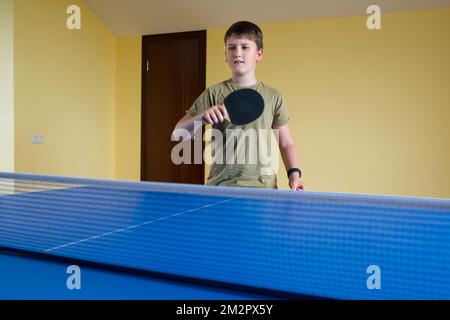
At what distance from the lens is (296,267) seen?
133 centimetres

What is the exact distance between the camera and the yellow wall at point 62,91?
552 cm

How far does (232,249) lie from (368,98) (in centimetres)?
468

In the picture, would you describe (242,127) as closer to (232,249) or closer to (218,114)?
(218,114)

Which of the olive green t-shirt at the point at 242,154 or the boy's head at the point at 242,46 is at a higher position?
the boy's head at the point at 242,46

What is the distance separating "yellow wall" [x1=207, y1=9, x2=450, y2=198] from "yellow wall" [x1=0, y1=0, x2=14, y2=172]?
325cm

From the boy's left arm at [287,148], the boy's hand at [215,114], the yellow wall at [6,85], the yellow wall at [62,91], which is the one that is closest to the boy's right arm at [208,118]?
the boy's hand at [215,114]

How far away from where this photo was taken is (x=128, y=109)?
7.18m

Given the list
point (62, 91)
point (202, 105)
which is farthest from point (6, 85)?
point (202, 105)

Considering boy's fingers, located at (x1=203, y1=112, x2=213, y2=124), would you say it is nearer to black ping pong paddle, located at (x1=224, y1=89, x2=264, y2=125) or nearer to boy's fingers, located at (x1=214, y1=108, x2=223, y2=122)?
boy's fingers, located at (x1=214, y1=108, x2=223, y2=122)

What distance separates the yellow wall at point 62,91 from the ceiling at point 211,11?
38cm

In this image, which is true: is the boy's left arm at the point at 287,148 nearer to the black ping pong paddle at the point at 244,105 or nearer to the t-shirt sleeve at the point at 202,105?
the black ping pong paddle at the point at 244,105

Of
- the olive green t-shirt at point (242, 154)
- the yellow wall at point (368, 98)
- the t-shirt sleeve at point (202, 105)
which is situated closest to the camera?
the olive green t-shirt at point (242, 154)

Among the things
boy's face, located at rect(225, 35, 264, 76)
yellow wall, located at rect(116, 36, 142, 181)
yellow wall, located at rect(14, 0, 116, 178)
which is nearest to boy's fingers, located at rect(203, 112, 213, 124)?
boy's face, located at rect(225, 35, 264, 76)

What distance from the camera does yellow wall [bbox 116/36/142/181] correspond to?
7.07 meters
